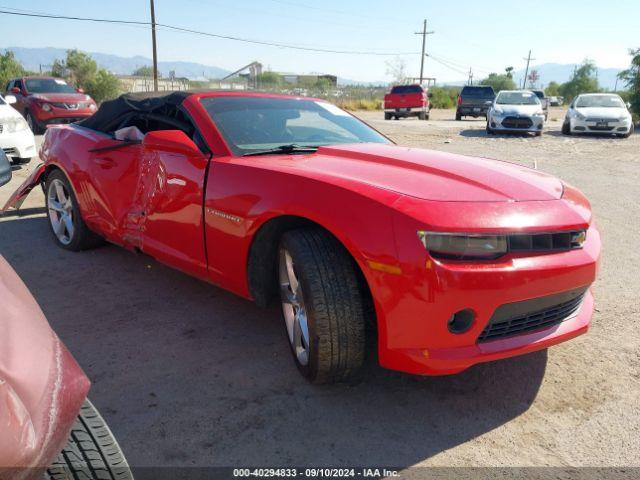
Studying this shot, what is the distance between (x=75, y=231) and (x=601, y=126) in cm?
1542

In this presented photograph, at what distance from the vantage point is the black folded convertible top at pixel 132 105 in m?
3.61

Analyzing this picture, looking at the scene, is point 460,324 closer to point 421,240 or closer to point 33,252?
point 421,240

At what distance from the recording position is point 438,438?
2.22 m

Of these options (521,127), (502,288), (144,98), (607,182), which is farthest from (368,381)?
(521,127)

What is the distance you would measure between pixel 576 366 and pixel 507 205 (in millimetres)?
1105

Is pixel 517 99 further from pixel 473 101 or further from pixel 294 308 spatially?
pixel 294 308

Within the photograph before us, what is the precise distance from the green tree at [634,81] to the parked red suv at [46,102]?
21.0 meters

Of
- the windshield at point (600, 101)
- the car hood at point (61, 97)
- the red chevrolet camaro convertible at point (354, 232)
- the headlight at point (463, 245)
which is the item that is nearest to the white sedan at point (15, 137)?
the red chevrolet camaro convertible at point (354, 232)

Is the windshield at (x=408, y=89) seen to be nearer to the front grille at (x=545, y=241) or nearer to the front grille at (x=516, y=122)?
the front grille at (x=516, y=122)

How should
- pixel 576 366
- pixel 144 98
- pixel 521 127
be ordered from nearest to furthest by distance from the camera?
1. pixel 576 366
2. pixel 144 98
3. pixel 521 127

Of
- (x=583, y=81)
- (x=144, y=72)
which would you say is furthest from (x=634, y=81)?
(x=144, y=72)

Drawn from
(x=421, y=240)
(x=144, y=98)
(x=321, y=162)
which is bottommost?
(x=421, y=240)

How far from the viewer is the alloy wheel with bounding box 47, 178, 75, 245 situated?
4.46 metres

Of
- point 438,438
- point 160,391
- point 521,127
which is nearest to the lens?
point 438,438
